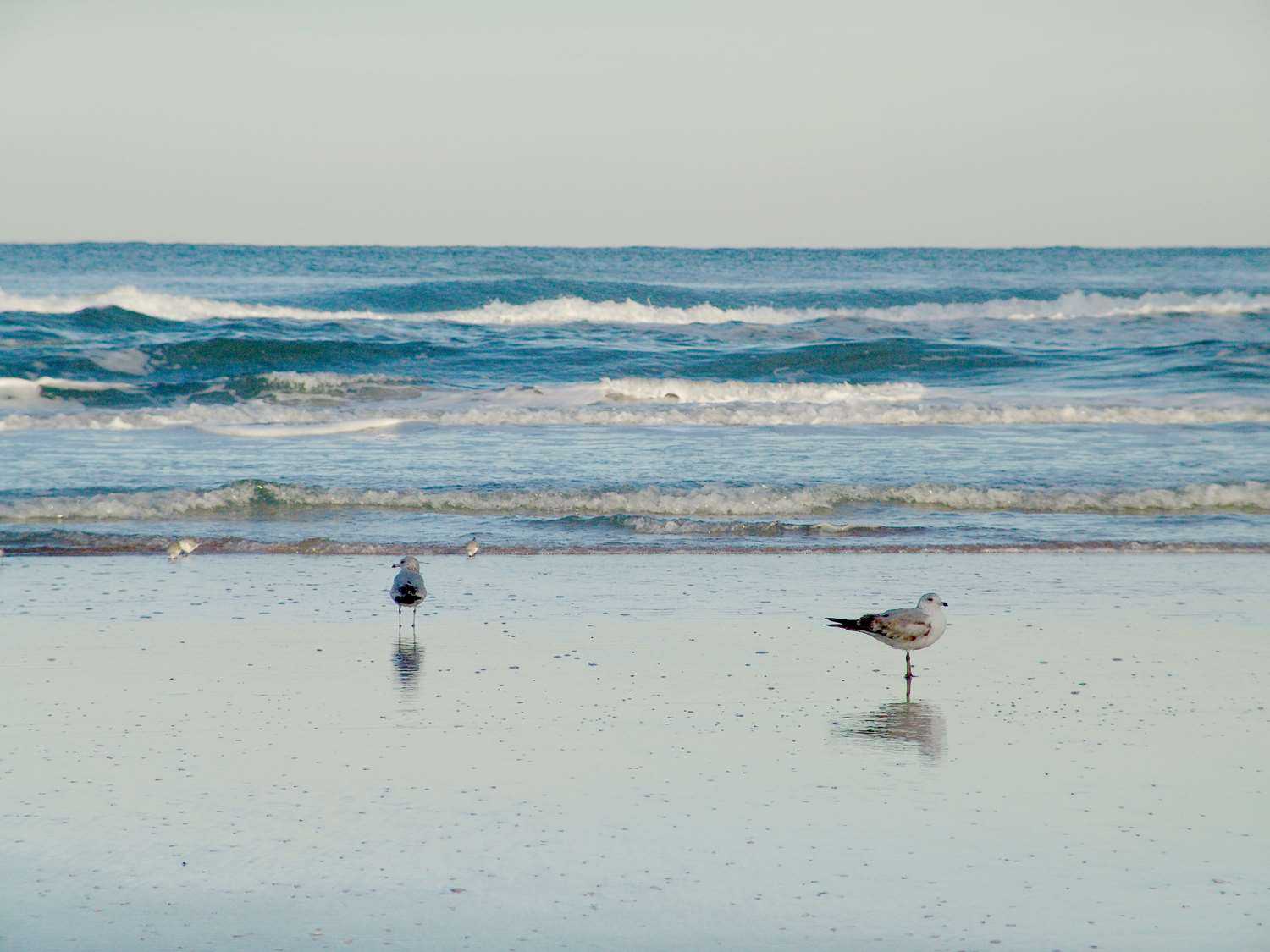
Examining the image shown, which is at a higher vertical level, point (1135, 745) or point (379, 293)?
point (379, 293)

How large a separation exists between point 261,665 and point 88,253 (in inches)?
2501

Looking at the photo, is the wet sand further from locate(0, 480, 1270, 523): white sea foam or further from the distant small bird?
locate(0, 480, 1270, 523): white sea foam

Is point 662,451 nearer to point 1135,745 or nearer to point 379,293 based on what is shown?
point 1135,745

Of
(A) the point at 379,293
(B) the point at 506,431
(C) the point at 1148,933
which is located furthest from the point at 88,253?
(C) the point at 1148,933

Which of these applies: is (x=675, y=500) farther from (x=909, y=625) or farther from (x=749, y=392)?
(x=749, y=392)

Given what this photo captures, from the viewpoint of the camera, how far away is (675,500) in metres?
12.4

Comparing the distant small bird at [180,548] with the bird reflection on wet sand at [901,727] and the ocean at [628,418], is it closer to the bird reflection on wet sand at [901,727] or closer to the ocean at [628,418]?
the ocean at [628,418]

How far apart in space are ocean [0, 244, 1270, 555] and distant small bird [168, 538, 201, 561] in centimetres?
25

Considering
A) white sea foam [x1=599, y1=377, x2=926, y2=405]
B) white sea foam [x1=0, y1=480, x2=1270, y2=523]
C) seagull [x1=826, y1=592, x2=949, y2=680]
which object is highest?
white sea foam [x1=599, y1=377, x2=926, y2=405]

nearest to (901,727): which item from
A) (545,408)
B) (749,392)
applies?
(545,408)

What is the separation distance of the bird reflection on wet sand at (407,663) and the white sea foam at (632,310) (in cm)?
2443

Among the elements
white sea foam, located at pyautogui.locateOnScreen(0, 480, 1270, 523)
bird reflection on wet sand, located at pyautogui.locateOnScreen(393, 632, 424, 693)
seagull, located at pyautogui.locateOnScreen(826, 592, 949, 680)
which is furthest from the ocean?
seagull, located at pyautogui.locateOnScreen(826, 592, 949, 680)

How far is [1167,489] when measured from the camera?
12.7m

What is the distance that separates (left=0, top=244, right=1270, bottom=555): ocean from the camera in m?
11.7
